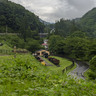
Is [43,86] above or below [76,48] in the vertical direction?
above

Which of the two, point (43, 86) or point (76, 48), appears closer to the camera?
point (43, 86)

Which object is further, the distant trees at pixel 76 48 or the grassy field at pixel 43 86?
the distant trees at pixel 76 48

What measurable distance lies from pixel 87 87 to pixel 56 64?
94.8 ft

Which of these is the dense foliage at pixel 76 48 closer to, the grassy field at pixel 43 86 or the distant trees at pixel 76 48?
the distant trees at pixel 76 48

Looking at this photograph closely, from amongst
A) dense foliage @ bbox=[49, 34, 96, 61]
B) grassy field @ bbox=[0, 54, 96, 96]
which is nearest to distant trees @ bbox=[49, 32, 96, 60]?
dense foliage @ bbox=[49, 34, 96, 61]

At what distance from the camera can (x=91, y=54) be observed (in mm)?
33250

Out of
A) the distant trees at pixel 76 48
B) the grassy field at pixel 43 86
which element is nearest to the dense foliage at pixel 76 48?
the distant trees at pixel 76 48

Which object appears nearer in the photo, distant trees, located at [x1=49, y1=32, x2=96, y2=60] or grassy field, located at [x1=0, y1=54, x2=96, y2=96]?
grassy field, located at [x1=0, y1=54, x2=96, y2=96]

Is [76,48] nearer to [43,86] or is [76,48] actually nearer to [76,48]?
[76,48]

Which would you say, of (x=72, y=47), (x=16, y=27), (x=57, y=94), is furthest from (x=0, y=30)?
(x=57, y=94)

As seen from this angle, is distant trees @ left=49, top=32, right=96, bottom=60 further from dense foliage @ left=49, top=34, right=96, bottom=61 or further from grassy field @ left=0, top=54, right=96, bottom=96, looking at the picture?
grassy field @ left=0, top=54, right=96, bottom=96

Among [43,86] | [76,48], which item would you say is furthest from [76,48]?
[43,86]

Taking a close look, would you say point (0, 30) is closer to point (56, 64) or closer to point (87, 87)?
point (56, 64)

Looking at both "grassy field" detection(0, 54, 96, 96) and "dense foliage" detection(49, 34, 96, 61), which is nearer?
"grassy field" detection(0, 54, 96, 96)
